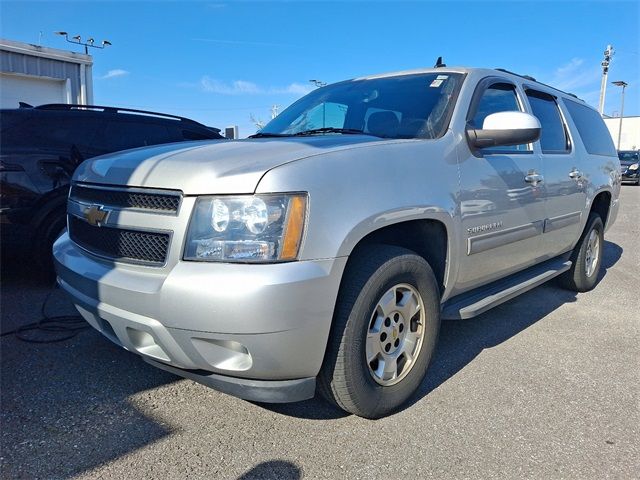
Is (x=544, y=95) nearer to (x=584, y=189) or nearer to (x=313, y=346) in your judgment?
(x=584, y=189)

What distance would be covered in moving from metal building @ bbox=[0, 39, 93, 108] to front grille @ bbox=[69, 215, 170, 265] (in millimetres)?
13093

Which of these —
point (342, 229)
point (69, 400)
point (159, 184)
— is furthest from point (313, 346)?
point (69, 400)

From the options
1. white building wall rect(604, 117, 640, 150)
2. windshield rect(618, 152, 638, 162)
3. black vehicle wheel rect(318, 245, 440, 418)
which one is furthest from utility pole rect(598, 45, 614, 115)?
black vehicle wheel rect(318, 245, 440, 418)

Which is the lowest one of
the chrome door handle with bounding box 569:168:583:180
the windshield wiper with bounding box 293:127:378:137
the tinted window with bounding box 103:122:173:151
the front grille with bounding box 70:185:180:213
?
the front grille with bounding box 70:185:180:213

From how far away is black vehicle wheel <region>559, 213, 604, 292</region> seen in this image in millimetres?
4902

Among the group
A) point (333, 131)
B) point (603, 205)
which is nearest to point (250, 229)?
point (333, 131)

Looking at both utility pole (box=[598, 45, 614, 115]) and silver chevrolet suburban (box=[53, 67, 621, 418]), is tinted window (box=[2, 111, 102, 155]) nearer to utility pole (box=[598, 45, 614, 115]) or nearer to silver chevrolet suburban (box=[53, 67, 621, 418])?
silver chevrolet suburban (box=[53, 67, 621, 418])

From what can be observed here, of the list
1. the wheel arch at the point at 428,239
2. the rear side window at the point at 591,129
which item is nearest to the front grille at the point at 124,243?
the wheel arch at the point at 428,239

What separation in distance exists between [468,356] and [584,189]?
7.07ft

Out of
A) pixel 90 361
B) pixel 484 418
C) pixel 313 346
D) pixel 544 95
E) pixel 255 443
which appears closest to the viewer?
pixel 313 346

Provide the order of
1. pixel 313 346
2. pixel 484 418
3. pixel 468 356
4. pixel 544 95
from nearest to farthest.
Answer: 1. pixel 313 346
2. pixel 484 418
3. pixel 468 356
4. pixel 544 95

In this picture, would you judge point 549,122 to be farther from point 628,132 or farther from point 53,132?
point 628,132

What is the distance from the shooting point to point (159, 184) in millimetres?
2162

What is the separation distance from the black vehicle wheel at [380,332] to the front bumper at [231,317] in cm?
13
